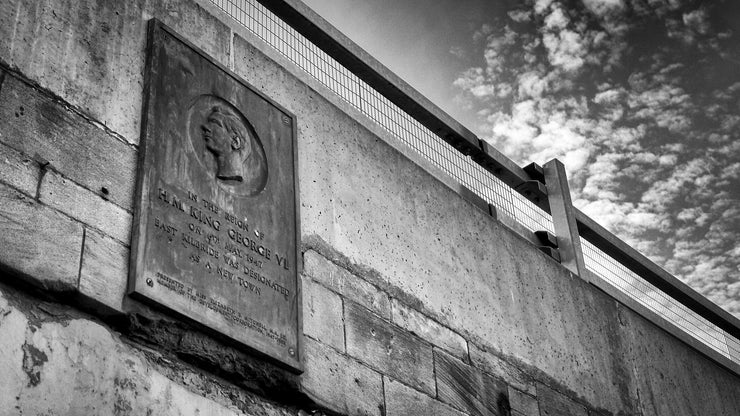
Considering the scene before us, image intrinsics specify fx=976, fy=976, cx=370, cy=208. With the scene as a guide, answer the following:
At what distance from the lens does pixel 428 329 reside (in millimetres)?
4754

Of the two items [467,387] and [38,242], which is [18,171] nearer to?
[38,242]

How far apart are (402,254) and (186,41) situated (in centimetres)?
150

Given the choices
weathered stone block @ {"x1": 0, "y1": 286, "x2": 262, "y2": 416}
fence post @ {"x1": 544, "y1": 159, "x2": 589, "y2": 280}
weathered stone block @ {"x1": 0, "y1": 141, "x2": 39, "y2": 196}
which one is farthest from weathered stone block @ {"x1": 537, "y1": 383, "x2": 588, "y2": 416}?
weathered stone block @ {"x1": 0, "y1": 141, "x2": 39, "y2": 196}

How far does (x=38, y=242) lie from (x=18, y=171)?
256 millimetres

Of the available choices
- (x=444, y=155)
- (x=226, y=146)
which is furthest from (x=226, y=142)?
(x=444, y=155)

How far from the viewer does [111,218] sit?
3.46 m

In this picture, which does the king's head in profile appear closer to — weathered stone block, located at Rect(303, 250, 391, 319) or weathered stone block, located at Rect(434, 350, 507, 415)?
weathered stone block, located at Rect(303, 250, 391, 319)

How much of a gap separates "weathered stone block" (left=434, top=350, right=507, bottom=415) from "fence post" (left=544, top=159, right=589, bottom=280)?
4.96 ft

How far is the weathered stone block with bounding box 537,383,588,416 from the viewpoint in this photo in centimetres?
525

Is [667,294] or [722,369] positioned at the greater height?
[667,294]

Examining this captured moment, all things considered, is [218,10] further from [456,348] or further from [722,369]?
[722,369]

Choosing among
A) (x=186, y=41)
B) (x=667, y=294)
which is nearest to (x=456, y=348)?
(x=186, y=41)

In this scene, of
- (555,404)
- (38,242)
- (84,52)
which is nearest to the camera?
(38,242)

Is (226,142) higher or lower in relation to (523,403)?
higher
